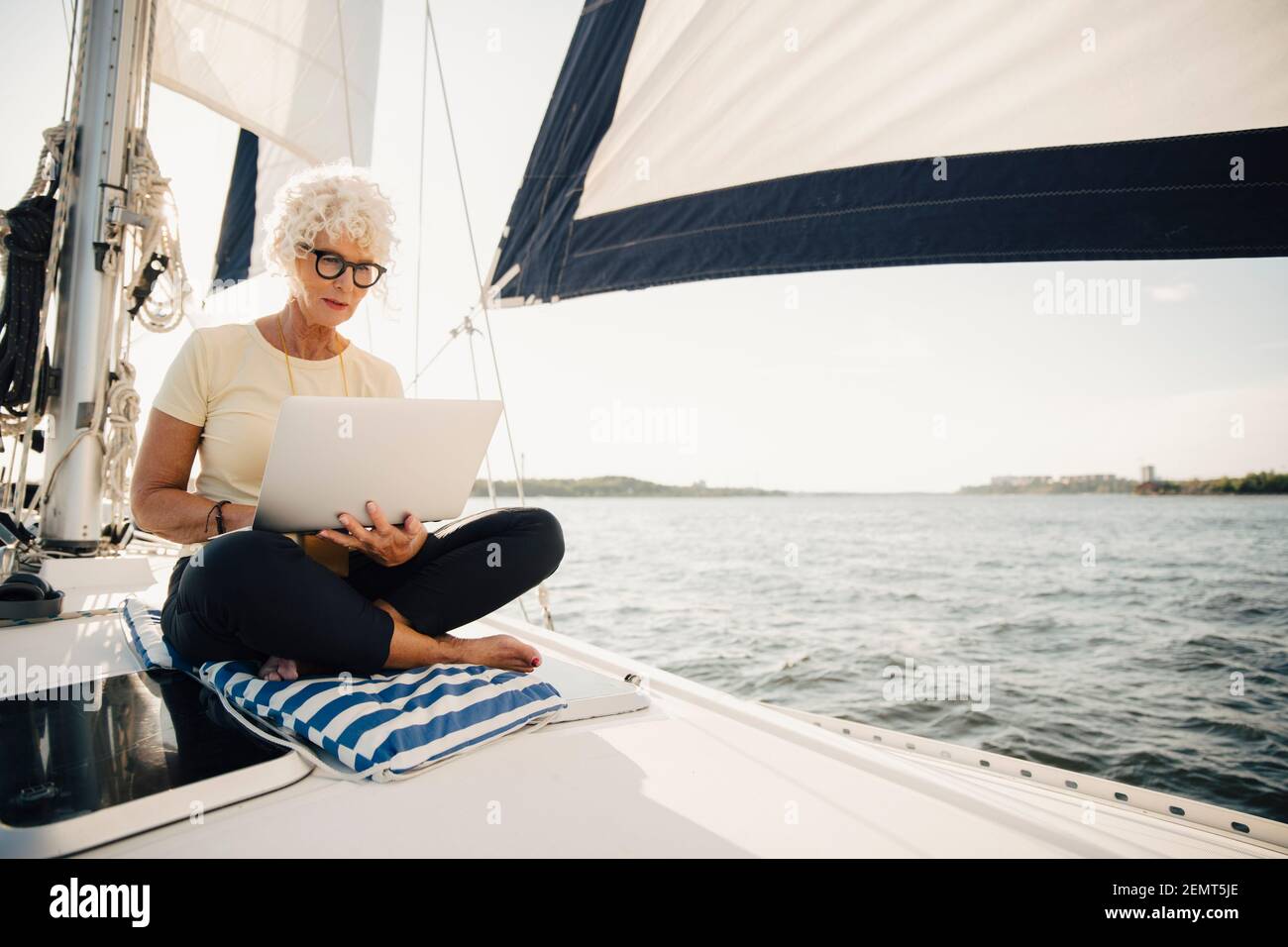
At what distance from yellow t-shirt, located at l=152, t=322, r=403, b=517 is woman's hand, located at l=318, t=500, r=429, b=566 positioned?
37 cm

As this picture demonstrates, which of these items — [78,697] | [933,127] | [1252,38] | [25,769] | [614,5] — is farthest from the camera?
[614,5]

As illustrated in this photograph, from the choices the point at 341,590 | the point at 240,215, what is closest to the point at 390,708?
the point at 341,590

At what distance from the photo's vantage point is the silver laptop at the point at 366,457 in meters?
1.11

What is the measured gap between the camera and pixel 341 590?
121 cm

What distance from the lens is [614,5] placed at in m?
1.81

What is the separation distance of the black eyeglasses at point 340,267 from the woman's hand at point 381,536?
22.7 inches

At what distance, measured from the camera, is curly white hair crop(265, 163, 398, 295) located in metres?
1.51

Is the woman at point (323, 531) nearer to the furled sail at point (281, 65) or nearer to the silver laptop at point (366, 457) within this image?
the silver laptop at point (366, 457)

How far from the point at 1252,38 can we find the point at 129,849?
1841 mm

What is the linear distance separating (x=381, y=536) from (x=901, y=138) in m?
1.22

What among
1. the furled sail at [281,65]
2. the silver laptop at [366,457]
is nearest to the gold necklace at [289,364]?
the silver laptop at [366,457]
